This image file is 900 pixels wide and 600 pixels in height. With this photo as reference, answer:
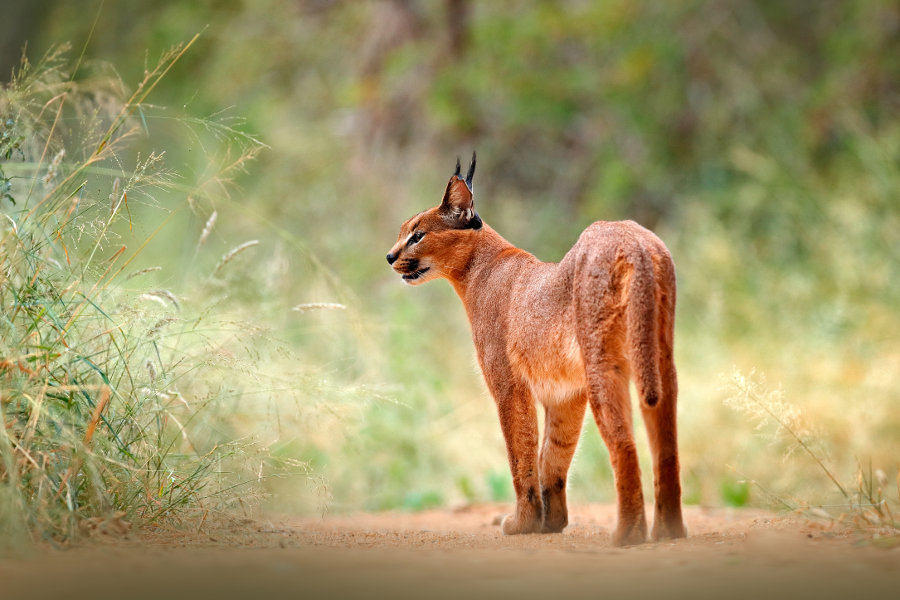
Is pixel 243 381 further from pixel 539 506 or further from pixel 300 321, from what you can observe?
pixel 300 321

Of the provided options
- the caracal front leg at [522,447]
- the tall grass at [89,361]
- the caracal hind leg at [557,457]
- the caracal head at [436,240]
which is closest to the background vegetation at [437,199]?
the tall grass at [89,361]

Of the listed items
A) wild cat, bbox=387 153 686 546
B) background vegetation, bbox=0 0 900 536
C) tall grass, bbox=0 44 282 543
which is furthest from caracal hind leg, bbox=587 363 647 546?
tall grass, bbox=0 44 282 543

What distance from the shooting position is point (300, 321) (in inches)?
351

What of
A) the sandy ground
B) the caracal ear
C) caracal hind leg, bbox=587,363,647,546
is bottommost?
the sandy ground

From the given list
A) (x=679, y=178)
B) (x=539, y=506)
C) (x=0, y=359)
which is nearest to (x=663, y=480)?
(x=539, y=506)

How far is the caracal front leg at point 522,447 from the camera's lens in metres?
4.35

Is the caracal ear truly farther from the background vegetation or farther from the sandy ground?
the sandy ground

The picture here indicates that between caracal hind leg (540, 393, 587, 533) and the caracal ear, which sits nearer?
caracal hind leg (540, 393, 587, 533)

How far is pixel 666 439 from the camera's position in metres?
3.78

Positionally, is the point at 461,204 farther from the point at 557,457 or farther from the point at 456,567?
the point at 456,567

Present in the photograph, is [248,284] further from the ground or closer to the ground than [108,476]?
further from the ground

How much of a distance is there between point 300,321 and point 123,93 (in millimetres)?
A: 4418

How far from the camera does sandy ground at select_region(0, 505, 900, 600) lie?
8.80ft

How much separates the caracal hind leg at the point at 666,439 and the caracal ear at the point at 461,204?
1243 mm
